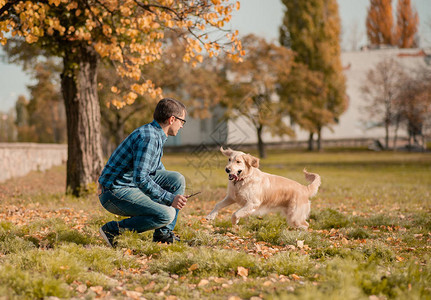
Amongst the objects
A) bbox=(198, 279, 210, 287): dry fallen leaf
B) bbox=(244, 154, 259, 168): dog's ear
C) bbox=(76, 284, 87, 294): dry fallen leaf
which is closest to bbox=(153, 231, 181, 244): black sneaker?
bbox=(198, 279, 210, 287): dry fallen leaf

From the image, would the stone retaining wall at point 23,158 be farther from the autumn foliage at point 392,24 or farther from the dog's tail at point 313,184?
the autumn foliage at point 392,24

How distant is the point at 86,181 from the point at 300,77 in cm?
2904

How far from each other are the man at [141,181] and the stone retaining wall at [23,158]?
37.6 feet

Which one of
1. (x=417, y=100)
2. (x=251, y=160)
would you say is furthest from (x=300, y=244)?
(x=417, y=100)

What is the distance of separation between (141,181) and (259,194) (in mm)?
2120

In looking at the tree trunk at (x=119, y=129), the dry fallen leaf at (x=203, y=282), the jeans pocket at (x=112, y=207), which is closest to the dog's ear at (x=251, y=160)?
the jeans pocket at (x=112, y=207)

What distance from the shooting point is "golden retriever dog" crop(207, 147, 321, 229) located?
5672 mm

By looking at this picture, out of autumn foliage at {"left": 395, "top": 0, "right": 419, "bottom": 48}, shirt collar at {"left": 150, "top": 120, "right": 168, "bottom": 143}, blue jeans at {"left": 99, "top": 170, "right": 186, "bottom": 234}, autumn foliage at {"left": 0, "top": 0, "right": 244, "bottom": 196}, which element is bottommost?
blue jeans at {"left": 99, "top": 170, "right": 186, "bottom": 234}

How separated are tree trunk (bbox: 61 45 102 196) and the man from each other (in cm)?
483

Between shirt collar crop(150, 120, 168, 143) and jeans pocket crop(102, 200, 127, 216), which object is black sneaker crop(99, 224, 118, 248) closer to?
jeans pocket crop(102, 200, 127, 216)

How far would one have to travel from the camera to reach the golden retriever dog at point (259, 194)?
223 inches

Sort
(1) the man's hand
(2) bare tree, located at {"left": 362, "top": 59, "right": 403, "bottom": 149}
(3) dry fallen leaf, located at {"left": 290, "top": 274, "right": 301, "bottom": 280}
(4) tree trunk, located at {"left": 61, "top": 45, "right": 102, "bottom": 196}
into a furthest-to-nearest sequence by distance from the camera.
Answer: (2) bare tree, located at {"left": 362, "top": 59, "right": 403, "bottom": 149} < (4) tree trunk, located at {"left": 61, "top": 45, "right": 102, "bottom": 196} < (1) the man's hand < (3) dry fallen leaf, located at {"left": 290, "top": 274, "right": 301, "bottom": 280}

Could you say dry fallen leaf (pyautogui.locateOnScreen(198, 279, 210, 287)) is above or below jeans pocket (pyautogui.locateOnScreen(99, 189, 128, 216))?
below

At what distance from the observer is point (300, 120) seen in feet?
110
